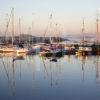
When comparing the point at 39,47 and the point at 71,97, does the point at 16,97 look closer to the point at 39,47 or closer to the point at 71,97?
the point at 71,97

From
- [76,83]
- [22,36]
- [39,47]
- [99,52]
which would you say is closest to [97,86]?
[76,83]

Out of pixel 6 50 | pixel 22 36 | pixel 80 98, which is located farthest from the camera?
pixel 22 36

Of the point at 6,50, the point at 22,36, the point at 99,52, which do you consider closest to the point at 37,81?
the point at 99,52

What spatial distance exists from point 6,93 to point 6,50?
136ft

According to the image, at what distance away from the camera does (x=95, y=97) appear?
46.1 feet

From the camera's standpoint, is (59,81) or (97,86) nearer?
(97,86)

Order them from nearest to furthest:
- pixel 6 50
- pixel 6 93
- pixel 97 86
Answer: pixel 6 93 < pixel 97 86 < pixel 6 50

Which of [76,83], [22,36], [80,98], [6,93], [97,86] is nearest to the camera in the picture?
[80,98]

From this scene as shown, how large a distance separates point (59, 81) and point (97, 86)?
2.92m

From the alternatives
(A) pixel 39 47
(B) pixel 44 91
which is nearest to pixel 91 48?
(A) pixel 39 47

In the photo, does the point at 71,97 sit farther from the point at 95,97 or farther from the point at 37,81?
the point at 37,81

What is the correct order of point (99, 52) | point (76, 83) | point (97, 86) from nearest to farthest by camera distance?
1. point (97, 86)
2. point (76, 83)
3. point (99, 52)

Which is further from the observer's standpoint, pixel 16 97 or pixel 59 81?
pixel 59 81

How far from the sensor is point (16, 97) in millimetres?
14086
